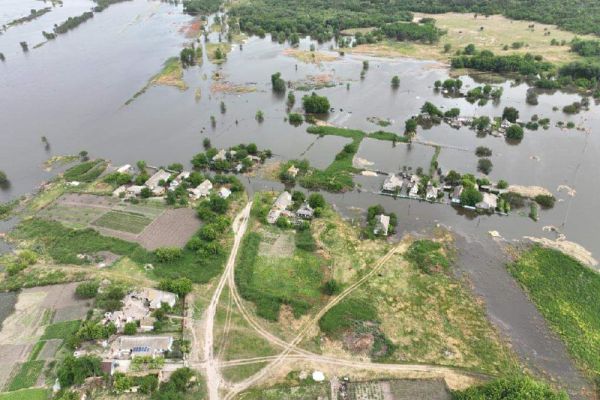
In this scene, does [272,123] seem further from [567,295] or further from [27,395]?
[27,395]

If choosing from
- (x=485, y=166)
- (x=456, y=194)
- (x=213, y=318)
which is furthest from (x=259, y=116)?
(x=213, y=318)

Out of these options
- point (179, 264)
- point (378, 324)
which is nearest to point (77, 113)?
point (179, 264)

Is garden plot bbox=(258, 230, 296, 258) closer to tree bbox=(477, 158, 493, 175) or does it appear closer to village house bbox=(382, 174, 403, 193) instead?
village house bbox=(382, 174, 403, 193)

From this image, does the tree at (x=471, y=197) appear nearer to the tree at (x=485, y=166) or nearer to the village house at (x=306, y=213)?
the tree at (x=485, y=166)

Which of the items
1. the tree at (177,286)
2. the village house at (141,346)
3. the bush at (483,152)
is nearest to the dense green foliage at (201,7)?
the bush at (483,152)

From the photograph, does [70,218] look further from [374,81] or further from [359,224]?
[374,81]

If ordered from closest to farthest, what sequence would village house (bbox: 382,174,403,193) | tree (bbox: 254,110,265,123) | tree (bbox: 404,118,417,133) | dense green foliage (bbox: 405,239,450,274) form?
dense green foliage (bbox: 405,239,450,274) → village house (bbox: 382,174,403,193) → tree (bbox: 404,118,417,133) → tree (bbox: 254,110,265,123)

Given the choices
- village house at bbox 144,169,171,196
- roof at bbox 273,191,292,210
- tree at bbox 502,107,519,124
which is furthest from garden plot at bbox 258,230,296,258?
tree at bbox 502,107,519,124
